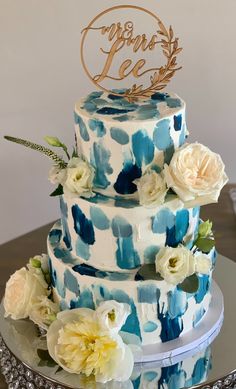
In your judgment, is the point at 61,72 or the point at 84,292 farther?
the point at 61,72

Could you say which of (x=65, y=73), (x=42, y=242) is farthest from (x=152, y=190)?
(x=65, y=73)

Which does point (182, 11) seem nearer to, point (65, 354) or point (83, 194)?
point (83, 194)

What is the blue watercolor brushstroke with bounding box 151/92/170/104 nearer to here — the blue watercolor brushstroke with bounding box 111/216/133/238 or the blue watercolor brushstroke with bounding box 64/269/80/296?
the blue watercolor brushstroke with bounding box 111/216/133/238

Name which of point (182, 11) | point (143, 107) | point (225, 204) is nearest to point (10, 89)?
point (182, 11)

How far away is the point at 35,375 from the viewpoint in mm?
1133

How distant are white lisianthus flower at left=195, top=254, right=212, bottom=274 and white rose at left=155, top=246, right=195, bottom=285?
0.04 m

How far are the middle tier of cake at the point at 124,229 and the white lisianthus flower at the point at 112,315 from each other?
7 centimetres

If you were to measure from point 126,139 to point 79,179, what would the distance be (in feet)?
0.33

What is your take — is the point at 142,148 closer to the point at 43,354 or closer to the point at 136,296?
the point at 136,296

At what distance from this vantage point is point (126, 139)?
1069 millimetres

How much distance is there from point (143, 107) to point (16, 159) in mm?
1022

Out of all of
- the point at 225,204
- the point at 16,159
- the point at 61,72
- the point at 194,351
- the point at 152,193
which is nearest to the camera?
the point at 152,193

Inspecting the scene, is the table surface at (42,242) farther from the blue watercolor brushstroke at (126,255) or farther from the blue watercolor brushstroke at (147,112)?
the blue watercolor brushstroke at (147,112)

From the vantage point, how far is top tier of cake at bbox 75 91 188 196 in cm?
107
